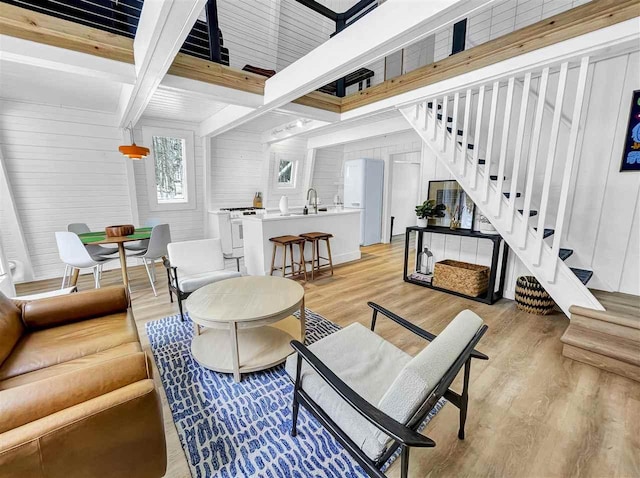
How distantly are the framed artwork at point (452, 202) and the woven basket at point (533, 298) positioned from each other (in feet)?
3.08

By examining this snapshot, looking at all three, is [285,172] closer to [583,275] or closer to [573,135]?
[573,135]

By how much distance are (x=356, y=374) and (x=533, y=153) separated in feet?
8.41

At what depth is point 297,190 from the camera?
23.1ft

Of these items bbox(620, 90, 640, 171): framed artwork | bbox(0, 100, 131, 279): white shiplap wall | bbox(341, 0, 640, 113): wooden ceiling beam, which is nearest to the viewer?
bbox(341, 0, 640, 113): wooden ceiling beam

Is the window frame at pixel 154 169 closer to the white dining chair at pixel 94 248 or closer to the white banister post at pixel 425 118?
the white dining chair at pixel 94 248

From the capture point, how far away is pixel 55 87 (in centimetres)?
331

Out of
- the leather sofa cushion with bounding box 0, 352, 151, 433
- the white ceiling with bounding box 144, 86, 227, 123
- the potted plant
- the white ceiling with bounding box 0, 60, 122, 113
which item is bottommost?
the leather sofa cushion with bounding box 0, 352, 151, 433

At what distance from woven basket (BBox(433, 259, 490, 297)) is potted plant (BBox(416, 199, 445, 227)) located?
0.68m

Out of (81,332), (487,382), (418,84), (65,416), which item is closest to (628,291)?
(487,382)

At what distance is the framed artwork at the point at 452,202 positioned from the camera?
366cm

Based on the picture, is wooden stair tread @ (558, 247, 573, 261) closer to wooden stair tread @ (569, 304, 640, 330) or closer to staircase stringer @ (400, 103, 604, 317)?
staircase stringer @ (400, 103, 604, 317)

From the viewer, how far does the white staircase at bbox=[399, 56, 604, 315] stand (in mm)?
2375

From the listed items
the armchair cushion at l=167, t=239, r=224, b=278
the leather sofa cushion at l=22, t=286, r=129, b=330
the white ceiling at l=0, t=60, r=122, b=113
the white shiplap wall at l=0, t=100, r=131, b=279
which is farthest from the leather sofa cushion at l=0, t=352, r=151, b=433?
the white shiplap wall at l=0, t=100, r=131, b=279

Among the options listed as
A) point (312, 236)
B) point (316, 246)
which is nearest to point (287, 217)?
point (312, 236)
